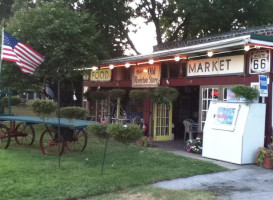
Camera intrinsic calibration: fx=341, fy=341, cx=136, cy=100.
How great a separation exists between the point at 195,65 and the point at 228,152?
3.34m

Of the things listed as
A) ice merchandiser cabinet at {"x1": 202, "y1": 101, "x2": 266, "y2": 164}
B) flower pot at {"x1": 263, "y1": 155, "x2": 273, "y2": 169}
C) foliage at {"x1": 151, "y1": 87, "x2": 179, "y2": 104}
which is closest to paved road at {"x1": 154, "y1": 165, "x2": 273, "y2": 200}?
flower pot at {"x1": 263, "y1": 155, "x2": 273, "y2": 169}

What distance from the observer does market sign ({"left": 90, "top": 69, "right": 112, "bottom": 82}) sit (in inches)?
640

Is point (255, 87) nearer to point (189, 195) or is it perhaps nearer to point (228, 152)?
point (228, 152)

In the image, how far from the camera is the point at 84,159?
29.2 ft

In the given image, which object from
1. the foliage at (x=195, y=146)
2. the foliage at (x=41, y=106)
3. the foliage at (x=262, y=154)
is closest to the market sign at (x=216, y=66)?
the foliage at (x=195, y=146)

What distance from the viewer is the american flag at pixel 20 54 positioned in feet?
32.3

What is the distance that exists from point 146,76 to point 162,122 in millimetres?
1910

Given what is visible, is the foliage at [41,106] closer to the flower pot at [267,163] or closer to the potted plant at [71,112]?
the potted plant at [71,112]

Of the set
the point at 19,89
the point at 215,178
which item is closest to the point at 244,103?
the point at 215,178

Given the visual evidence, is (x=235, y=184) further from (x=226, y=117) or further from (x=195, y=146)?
(x=195, y=146)

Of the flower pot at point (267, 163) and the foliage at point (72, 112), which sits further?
the foliage at point (72, 112)

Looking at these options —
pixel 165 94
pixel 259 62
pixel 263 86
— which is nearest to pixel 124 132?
pixel 263 86

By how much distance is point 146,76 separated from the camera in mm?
13406

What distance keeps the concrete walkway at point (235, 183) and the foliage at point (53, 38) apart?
8.79m
